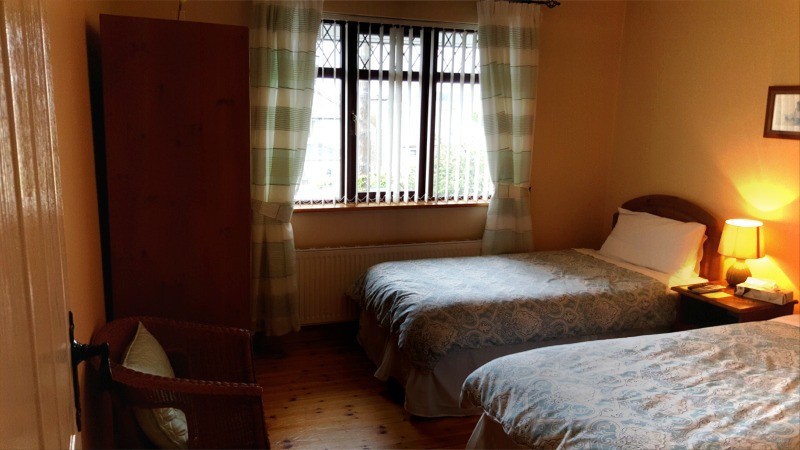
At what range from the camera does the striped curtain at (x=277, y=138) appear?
3.43 metres

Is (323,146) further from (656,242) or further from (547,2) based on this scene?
(656,242)

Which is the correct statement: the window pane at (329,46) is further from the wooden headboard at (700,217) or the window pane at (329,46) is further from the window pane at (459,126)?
the wooden headboard at (700,217)

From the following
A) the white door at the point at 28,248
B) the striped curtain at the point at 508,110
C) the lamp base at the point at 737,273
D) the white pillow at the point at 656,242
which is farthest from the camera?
the striped curtain at the point at 508,110

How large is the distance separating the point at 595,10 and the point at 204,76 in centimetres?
324

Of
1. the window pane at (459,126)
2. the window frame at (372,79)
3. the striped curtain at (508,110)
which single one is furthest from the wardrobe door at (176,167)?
the striped curtain at (508,110)

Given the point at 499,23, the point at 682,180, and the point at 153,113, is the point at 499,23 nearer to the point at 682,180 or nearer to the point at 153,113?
the point at 682,180

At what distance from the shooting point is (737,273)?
339cm

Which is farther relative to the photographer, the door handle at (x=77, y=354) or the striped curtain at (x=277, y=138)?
the striped curtain at (x=277, y=138)

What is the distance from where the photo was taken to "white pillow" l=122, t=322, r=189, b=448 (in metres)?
1.76

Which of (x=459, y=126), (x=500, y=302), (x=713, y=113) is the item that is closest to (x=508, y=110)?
(x=459, y=126)

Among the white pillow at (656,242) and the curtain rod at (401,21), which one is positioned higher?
the curtain rod at (401,21)

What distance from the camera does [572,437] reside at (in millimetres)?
1786

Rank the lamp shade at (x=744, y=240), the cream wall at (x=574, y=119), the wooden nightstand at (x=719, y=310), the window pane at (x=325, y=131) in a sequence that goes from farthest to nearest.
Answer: the cream wall at (x=574, y=119) → the window pane at (x=325, y=131) → the lamp shade at (x=744, y=240) → the wooden nightstand at (x=719, y=310)

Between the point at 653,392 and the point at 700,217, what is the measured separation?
6.90ft
